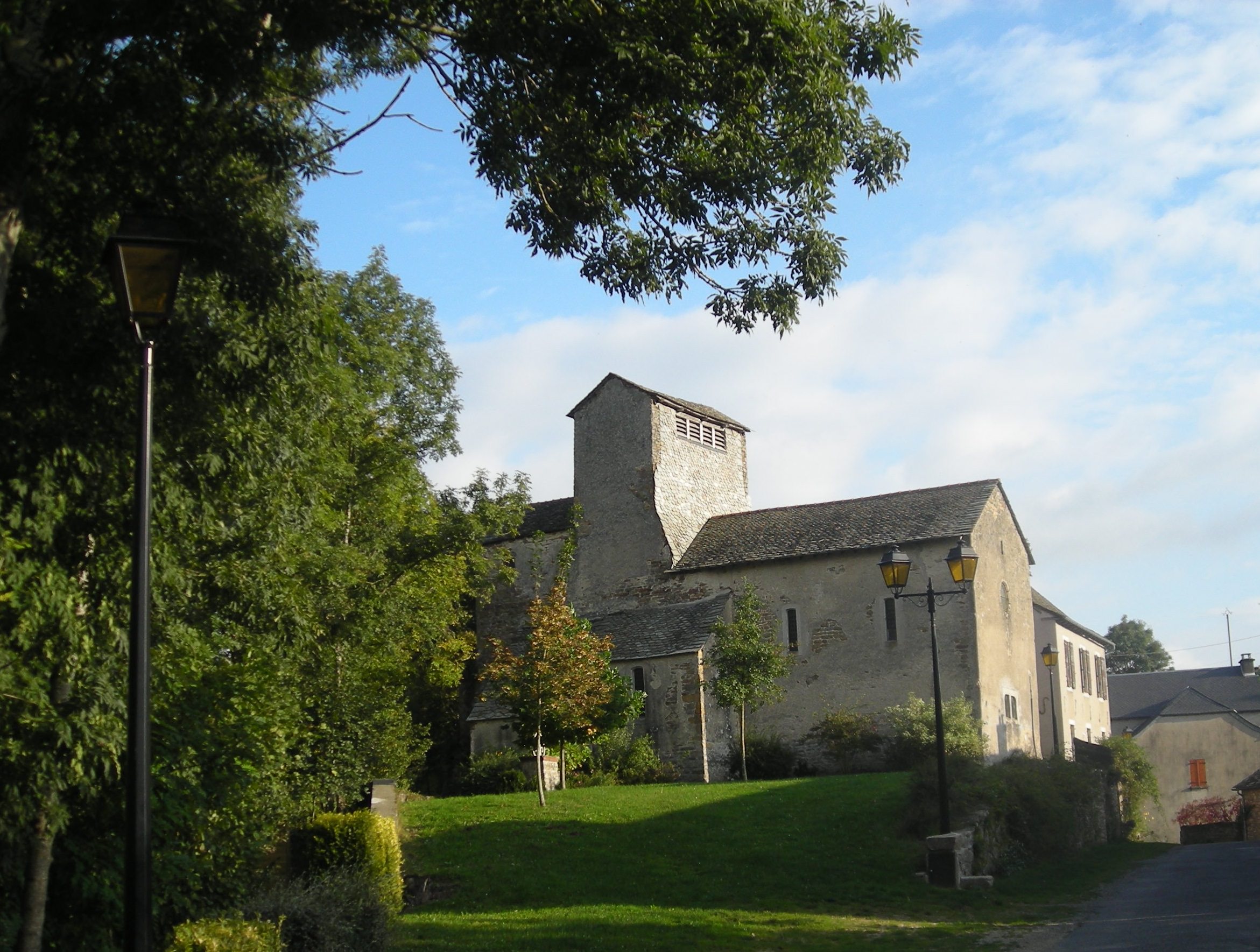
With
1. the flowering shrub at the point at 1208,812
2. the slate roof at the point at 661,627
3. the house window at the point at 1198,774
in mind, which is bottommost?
the flowering shrub at the point at 1208,812

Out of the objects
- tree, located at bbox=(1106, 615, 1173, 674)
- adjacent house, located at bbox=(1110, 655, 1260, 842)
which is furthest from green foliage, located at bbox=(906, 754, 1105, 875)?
tree, located at bbox=(1106, 615, 1173, 674)

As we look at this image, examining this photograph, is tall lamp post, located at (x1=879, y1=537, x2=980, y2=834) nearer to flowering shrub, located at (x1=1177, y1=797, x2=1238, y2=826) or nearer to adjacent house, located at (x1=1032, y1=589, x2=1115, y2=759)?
adjacent house, located at (x1=1032, y1=589, x2=1115, y2=759)

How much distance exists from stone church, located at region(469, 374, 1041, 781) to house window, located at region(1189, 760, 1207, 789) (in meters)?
23.4

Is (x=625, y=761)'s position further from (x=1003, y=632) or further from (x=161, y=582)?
(x=161, y=582)

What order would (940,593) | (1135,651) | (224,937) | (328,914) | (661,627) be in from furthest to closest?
(1135,651)
(661,627)
(940,593)
(328,914)
(224,937)

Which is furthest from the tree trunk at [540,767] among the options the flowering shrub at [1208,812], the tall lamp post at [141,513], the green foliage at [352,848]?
the flowering shrub at [1208,812]

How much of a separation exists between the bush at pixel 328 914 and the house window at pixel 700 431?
27775mm

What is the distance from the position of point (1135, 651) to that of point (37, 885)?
388ft

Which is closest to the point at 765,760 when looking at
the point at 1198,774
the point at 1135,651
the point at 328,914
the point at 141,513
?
the point at 328,914

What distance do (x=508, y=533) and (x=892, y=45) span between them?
2184cm

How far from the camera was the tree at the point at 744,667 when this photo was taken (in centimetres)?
3102

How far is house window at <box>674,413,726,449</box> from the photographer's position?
40.3 metres

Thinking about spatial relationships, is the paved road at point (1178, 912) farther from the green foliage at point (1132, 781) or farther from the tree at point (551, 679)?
the green foliage at point (1132, 781)

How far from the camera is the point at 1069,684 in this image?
46.1 meters
